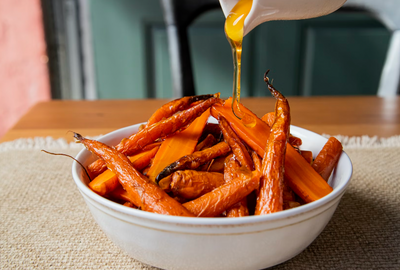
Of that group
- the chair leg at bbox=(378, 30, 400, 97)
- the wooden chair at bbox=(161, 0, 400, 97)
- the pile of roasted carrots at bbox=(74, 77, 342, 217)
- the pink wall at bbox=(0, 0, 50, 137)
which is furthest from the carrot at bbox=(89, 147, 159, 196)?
the pink wall at bbox=(0, 0, 50, 137)

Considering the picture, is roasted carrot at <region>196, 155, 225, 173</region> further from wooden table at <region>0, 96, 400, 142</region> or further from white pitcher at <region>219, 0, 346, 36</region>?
wooden table at <region>0, 96, 400, 142</region>

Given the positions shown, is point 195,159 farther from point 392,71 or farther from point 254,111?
point 392,71

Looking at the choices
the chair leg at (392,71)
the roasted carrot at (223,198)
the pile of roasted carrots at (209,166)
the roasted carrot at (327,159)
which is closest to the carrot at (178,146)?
the pile of roasted carrots at (209,166)

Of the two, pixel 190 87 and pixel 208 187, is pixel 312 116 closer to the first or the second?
pixel 190 87

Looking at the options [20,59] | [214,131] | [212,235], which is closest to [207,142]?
[214,131]

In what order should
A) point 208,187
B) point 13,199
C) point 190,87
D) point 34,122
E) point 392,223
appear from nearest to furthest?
point 208,187 < point 392,223 < point 13,199 < point 34,122 < point 190,87

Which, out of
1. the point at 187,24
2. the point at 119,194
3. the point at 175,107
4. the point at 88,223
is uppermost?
the point at 187,24

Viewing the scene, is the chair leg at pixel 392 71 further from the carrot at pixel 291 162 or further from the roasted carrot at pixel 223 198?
the roasted carrot at pixel 223 198

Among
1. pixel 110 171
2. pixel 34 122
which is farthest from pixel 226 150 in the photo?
pixel 34 122
